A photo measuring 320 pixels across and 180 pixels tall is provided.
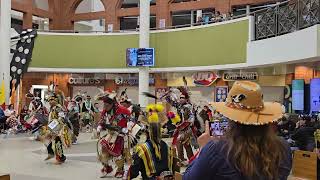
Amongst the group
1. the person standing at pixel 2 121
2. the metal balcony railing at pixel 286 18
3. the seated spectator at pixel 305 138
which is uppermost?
the metal balcony railing at pixel 286 18

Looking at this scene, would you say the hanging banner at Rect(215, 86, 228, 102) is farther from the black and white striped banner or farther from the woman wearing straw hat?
the woman wearing straw hat

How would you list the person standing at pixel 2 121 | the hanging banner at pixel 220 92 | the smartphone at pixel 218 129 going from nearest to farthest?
the smartphone at pixel 218 129 < the person standing at pixel 2 121 < the hanging banner at pixel 220 92

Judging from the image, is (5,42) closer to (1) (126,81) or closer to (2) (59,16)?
(1) (126,81)

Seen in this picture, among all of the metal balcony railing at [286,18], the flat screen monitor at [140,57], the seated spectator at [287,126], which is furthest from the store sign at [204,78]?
the seated spectator at [287,126]

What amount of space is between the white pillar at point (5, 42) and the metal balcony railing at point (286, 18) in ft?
35.8

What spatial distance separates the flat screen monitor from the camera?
21.2m

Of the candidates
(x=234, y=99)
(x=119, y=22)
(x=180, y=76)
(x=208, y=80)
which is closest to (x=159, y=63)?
(x=180, y=76)

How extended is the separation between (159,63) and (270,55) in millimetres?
8130

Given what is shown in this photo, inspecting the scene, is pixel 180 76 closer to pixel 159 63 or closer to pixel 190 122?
pixel 159 63

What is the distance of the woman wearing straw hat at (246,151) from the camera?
1.84 m

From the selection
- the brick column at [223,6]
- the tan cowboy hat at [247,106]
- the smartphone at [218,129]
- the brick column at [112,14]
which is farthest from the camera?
the brick column at [112,14]

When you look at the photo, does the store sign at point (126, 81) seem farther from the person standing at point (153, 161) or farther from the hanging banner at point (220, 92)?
the person standing at point (153, 161)

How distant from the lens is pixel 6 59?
20172 mm

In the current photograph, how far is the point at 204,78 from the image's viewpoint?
2044 centimetres
